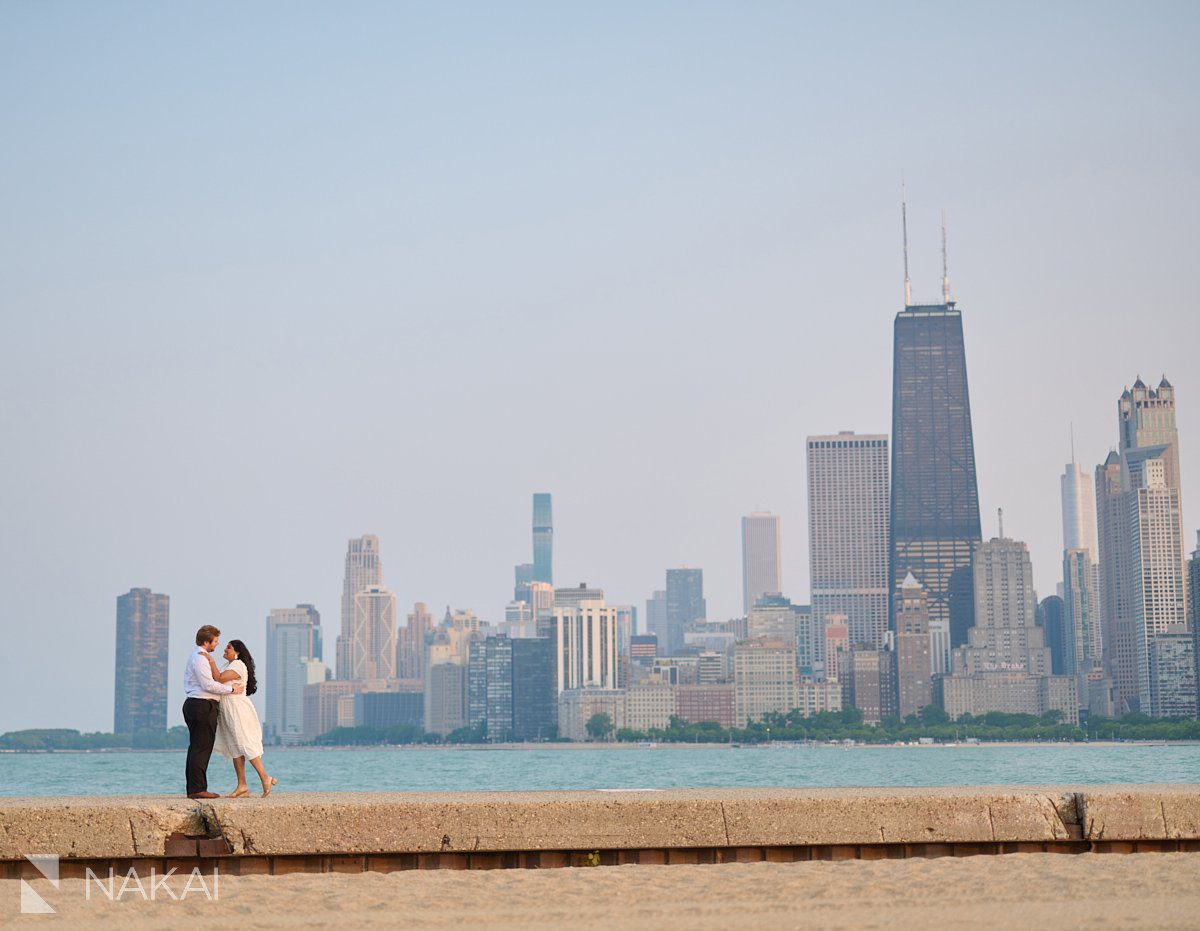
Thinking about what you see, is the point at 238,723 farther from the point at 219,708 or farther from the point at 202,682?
the point at 202,682

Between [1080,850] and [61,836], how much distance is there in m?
6.44

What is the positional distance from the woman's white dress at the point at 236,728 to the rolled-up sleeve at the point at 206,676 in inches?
6.4

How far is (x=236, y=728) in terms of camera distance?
13.8 meters

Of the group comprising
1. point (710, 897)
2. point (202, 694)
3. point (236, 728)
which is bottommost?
point (710, 897)

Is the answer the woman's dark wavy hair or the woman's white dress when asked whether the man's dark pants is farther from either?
the woman's dark wavy hair

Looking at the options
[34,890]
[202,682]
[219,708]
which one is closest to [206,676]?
[202,682]

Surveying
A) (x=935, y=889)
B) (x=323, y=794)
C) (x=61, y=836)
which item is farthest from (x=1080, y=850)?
(x=61, y=836)

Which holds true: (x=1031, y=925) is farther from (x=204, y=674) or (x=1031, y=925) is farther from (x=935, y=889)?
(x=204, y=674)

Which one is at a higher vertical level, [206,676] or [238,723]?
[206,676]

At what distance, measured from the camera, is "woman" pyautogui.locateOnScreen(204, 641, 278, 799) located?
13672mm

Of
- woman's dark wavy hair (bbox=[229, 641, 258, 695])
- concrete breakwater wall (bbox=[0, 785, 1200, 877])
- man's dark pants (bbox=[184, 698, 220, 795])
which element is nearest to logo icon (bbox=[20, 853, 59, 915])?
concrete breakwater wall (bbox=[0, 785, 1200, 877])

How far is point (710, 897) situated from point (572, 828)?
143 centimetres

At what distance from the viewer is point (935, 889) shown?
33.4ft

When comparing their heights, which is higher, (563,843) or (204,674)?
(204,674)
